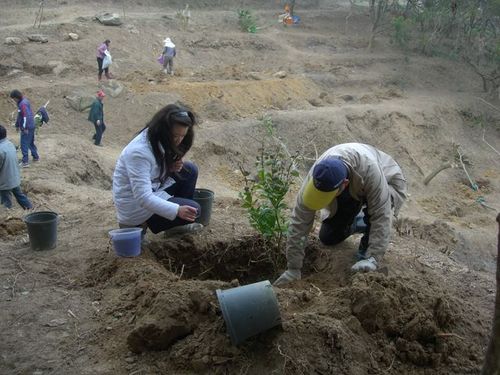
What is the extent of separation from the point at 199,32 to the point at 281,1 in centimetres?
770

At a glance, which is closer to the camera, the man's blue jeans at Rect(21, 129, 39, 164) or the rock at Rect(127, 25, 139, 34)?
the man's blue jeans at Rect(21, 129, 39, 164)

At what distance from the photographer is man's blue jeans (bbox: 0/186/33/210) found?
20.3 feet

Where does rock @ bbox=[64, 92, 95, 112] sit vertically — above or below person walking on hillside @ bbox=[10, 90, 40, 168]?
below

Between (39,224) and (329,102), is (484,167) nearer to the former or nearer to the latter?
Answer: (329,102)

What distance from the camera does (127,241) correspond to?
3.81 meters

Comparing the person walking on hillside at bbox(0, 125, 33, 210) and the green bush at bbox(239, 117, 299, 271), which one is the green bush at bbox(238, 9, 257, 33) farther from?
the green bush at bbox(239, 117, 299, 271)

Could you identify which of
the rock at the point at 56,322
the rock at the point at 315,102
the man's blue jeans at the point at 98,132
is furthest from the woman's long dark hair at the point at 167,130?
the rock at the point at 315,102

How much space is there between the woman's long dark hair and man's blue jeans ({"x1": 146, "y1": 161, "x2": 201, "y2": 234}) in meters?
0.31

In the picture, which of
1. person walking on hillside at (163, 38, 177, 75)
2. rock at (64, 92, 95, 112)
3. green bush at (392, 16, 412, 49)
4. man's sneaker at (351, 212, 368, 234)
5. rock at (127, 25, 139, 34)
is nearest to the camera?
man's sneaker at (351, 212, 368, 234)

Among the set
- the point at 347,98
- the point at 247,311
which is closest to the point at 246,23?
the point at 347,98

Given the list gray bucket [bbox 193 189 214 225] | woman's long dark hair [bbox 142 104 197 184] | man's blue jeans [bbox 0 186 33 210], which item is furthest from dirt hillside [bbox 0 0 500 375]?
woman's long dark hair [bbox 142 104 197 184]

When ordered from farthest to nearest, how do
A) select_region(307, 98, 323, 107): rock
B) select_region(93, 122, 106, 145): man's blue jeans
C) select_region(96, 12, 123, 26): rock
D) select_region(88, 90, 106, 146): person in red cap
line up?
1. select_region(96, 12, 123, 26): rock
2. select_region(307, 98, 323, 107): rock
3. select_region(93, 122, 106, 145): man's blue jeans
4. select_region(88, 90, 106, 146): person in red cap

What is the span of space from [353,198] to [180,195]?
4.47ft

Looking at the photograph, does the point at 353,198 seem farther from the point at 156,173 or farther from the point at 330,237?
the point at 156,173
